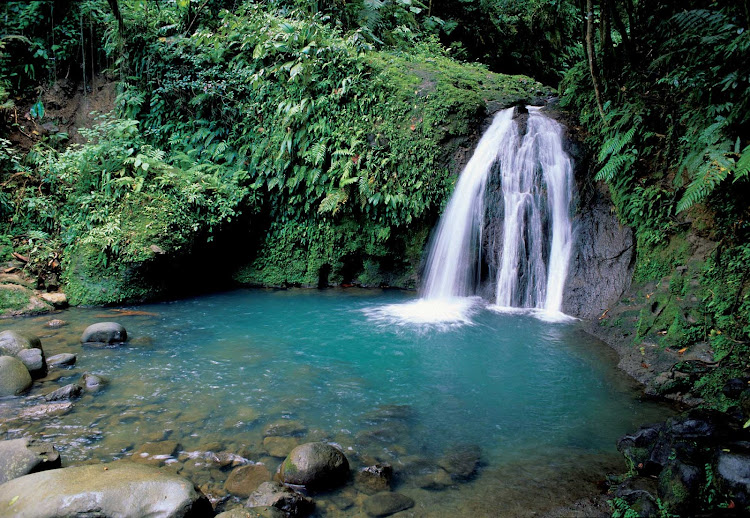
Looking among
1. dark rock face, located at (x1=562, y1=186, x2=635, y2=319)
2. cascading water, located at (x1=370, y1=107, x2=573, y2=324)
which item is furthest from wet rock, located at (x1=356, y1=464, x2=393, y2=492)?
dark rock face, located at (x1=562, y1=186, x2=635, y2=319)

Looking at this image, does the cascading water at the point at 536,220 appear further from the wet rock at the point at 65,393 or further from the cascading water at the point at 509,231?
the wet rock at the point at 65,393

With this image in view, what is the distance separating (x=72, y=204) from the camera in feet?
31.4

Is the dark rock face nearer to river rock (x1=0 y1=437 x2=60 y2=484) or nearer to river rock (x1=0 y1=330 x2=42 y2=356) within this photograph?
river rock (x1=0 y1=437 x2=60 y2=484)

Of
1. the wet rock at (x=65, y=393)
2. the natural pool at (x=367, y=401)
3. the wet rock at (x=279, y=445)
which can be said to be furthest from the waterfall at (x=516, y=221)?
the wet rock at (x=65, y=393)

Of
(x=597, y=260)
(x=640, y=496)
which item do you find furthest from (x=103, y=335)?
(x=597, y=260)

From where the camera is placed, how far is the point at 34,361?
219 inches

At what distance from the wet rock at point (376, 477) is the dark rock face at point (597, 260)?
5.49 meters

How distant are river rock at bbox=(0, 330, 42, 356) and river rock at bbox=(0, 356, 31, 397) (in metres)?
0.43

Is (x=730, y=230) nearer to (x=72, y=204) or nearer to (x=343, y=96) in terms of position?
(x=343, y=96)

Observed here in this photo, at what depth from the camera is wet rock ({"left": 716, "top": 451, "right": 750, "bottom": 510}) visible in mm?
2857

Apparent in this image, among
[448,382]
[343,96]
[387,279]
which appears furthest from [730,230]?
[343,96]

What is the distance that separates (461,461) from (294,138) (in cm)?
830

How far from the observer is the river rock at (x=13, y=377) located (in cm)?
508

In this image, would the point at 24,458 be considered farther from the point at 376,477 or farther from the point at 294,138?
Result: the point at 294,138
